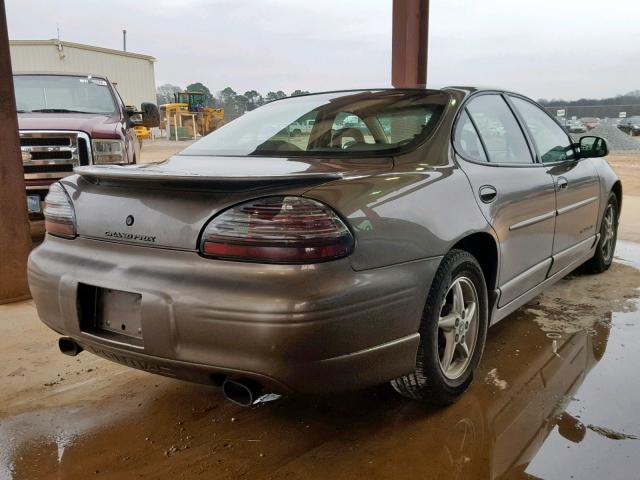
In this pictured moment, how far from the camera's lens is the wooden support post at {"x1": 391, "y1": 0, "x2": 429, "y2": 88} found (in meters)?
6.16

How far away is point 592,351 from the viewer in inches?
122

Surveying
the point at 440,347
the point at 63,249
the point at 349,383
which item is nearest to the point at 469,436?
the point at 440,347

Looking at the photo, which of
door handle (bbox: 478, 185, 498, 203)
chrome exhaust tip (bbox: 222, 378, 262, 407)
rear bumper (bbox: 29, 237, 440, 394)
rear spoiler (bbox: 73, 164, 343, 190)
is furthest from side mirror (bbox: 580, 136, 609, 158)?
chrome exhaust tip (bbox: 222, 378, 262, 407)

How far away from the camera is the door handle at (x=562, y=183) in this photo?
3.31m

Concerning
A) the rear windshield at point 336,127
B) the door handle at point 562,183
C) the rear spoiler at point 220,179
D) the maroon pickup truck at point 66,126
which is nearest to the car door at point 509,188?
the door handle at point 562,183

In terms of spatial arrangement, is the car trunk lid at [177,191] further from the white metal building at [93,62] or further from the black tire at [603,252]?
the white metal building at [93,62]

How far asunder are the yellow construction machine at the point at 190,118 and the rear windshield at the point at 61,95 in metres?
25.5

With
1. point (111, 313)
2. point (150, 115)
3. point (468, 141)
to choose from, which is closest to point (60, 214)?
point (111, 313)

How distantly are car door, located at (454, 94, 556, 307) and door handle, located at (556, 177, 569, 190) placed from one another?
116mm

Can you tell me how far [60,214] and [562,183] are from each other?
2.80 meters

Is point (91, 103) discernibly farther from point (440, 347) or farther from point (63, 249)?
point (440, 347)

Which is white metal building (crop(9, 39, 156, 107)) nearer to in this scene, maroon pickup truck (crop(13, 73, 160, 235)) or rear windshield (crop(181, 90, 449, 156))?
maroon pickup truck (crop(13, 73, 160, 235))

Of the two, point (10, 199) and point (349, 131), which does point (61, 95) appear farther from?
point (349, 131)

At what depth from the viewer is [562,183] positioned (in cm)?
337
